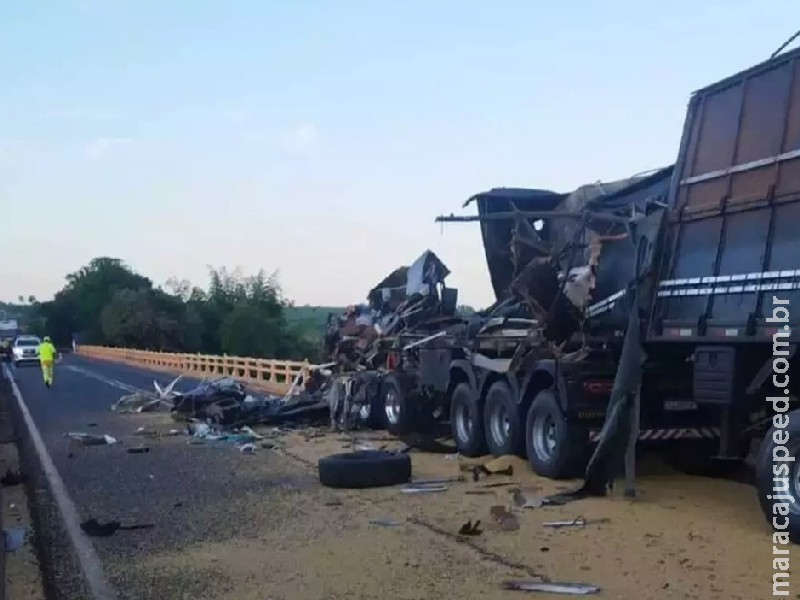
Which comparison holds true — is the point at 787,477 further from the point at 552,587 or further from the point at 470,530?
the point at 470,530

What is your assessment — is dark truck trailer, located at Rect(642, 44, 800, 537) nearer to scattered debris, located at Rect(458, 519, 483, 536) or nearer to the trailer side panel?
the trailer side panel

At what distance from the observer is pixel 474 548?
8391mm

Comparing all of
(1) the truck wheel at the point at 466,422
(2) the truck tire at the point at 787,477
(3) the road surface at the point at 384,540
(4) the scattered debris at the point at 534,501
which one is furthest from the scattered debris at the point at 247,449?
(2) the truck tire at the point at 787,477

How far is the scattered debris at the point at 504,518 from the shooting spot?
9148mm

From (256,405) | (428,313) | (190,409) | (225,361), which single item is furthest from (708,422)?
(225,361)

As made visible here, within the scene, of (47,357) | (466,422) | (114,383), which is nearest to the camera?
(466,422)

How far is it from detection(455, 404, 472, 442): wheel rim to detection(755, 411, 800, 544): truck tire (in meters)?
6.40

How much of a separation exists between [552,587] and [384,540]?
2.12m

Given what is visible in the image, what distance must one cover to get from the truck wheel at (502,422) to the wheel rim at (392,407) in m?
3.95

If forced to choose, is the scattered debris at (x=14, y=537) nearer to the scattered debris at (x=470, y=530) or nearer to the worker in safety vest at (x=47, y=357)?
the scattered debris at (x=470, y=530)

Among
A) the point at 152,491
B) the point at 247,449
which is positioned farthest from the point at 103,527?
the point at 247,449

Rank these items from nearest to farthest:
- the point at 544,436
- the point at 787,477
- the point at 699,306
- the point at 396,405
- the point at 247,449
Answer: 1. the point at 787,477
2. the point at 699,306
3. the point at 544,436
4. the point at 247,449
5. the point at 396,405

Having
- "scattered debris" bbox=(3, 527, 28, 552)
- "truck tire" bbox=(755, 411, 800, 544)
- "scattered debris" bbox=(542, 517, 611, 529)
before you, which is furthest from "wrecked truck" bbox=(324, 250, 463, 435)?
"truck tire" bbox=(755, 411, 800, 544)

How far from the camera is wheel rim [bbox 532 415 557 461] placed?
12.1m
